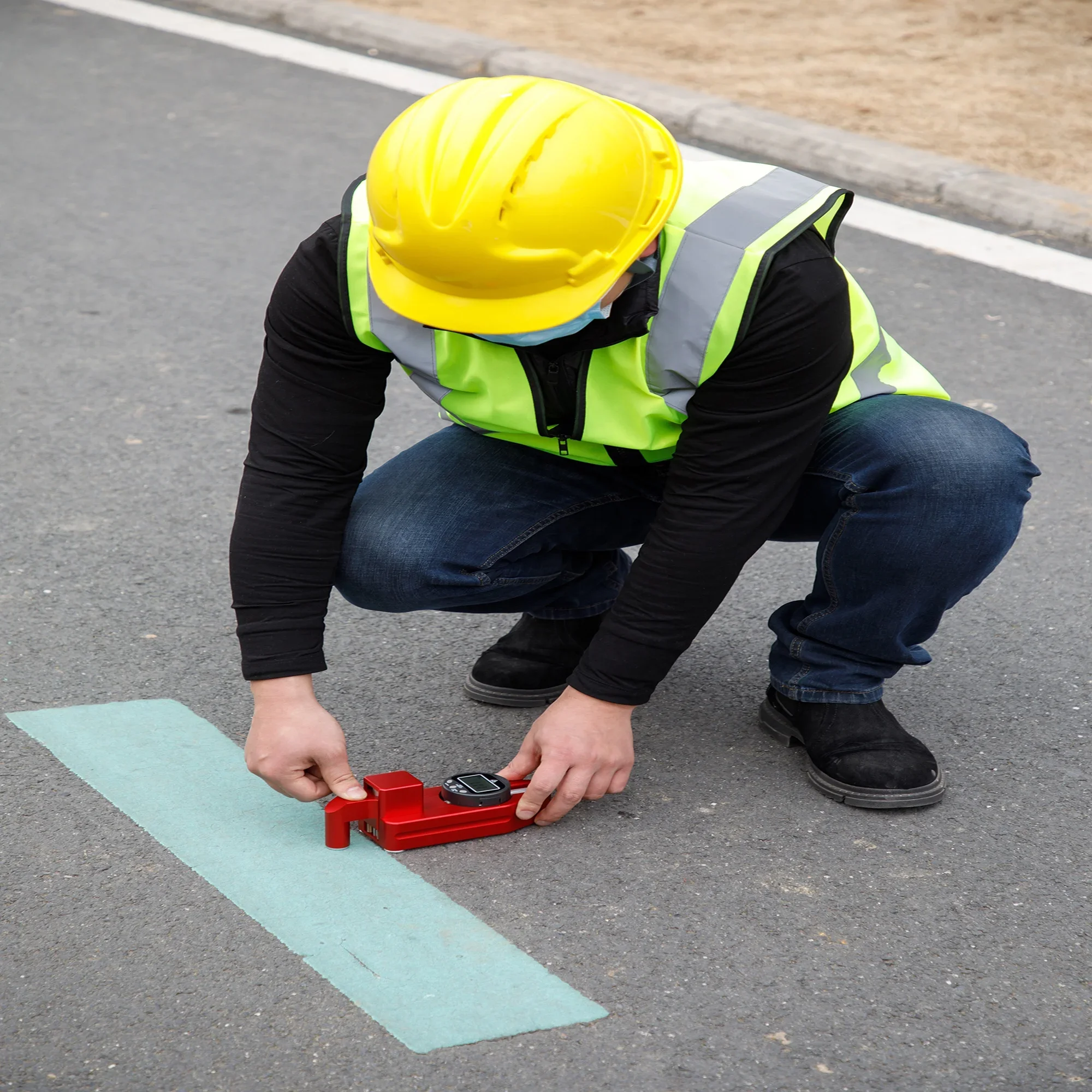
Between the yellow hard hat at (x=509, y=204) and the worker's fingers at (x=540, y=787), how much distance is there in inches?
24.8

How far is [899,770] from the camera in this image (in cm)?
237

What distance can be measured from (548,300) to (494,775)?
0.76 metres

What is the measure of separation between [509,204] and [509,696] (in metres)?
1.06

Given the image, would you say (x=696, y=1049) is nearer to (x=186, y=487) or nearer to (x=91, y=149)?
(x=186, y=487)

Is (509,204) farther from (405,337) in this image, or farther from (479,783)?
(479,783)

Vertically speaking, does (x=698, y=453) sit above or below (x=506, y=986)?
above

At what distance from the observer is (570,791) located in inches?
84.7

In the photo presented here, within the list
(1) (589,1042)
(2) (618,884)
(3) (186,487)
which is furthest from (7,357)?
(1) (589,1042)

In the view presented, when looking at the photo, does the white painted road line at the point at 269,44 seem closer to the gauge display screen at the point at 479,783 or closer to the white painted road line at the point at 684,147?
the white painted road line at the point at 684,147

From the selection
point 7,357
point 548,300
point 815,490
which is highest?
point 548,300

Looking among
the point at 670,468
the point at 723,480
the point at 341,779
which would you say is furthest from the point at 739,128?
the point at 341,779

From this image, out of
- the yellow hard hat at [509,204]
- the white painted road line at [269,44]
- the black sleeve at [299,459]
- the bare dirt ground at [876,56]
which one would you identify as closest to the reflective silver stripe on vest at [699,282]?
the yellow hard hat at [509,204]

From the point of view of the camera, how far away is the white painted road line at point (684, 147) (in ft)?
15.9

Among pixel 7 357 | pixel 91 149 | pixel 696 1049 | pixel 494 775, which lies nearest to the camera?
pixel 696 1049
